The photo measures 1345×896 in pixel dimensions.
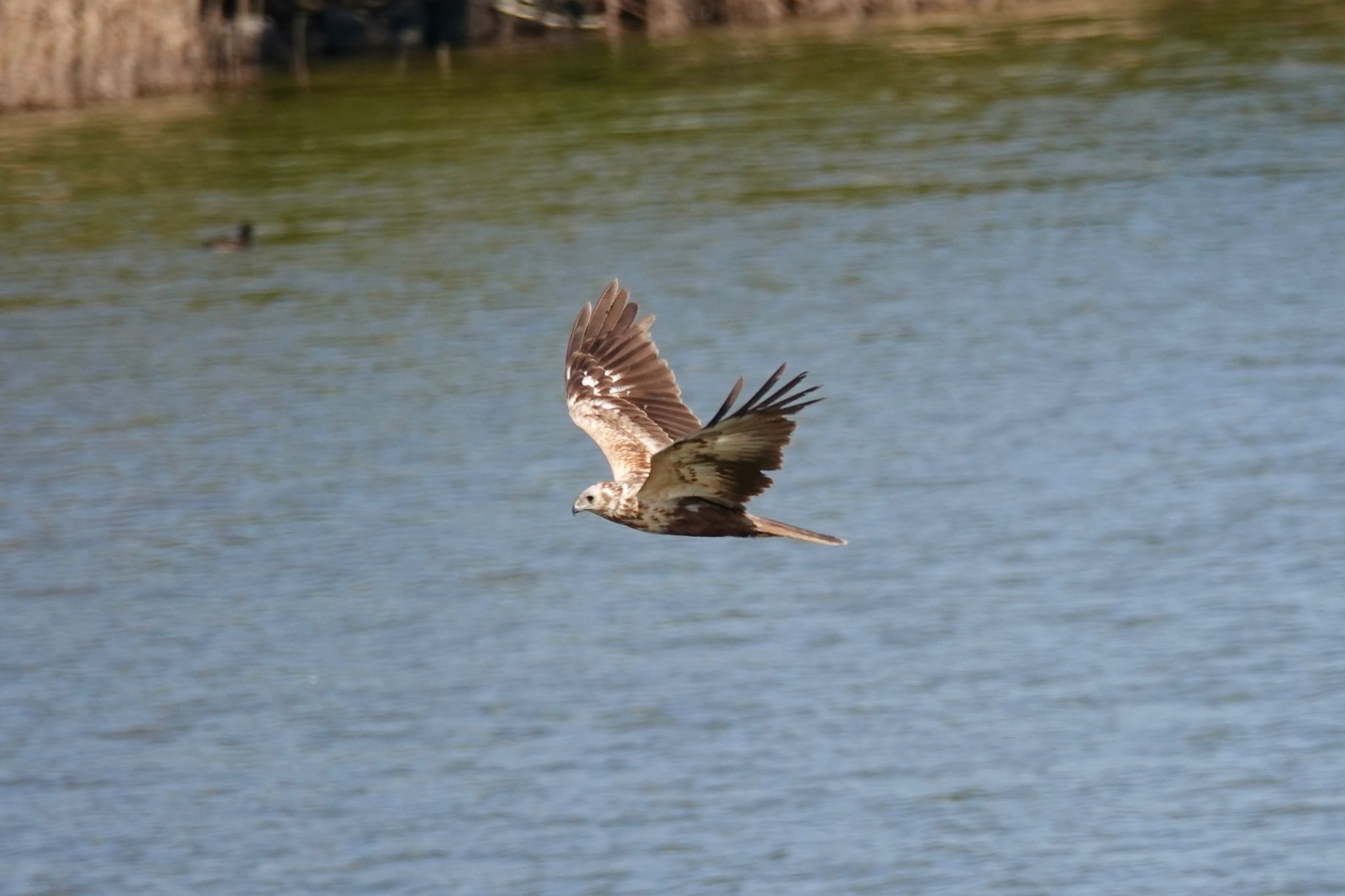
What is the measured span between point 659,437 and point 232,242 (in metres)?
13.5

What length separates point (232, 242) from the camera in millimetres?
20750

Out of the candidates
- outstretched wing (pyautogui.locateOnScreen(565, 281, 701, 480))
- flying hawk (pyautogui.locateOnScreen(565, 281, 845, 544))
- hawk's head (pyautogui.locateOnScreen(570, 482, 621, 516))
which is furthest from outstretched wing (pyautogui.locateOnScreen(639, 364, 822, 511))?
outstretched wing (pyautogui.locateOnScreen(565, 281, 701, 480))

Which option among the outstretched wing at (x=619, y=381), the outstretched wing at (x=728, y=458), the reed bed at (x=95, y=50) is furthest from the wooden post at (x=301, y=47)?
the outstretched wing at (x=728, y=458)

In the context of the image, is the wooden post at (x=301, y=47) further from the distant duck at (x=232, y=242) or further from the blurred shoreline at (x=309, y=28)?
the distant duck at (x=232, y=242)

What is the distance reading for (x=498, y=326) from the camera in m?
18.5

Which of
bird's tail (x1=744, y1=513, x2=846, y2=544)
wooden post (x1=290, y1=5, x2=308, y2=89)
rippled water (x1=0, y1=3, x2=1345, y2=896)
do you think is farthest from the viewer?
wooden post (x1=290, y1=5, x2=308, y2=89)

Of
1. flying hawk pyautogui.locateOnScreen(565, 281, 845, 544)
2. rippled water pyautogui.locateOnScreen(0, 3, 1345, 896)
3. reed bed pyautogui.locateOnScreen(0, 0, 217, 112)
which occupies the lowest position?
rippled water pyautogui.locateOnScreen(0, 3, 1345, 896)

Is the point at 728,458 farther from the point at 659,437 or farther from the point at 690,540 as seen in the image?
the point at 690,540

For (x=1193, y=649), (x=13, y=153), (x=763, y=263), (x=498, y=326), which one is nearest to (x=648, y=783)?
(x=1193, y=649)

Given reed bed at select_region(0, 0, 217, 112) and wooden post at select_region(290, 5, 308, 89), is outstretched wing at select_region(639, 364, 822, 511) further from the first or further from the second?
wooden post at select_region(290, 5, 308, 89)

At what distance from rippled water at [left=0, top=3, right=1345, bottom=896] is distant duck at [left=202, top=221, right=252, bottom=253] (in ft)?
0.93

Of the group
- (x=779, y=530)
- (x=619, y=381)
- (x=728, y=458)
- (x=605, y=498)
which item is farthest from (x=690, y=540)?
(x=728, y=458)

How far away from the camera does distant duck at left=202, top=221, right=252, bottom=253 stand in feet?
68.1

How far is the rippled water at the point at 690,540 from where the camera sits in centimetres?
1117
